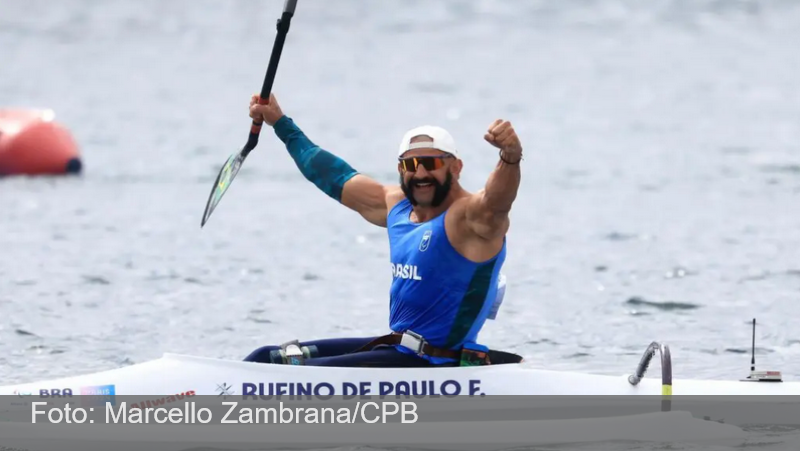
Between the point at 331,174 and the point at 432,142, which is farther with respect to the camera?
the point at 331,174

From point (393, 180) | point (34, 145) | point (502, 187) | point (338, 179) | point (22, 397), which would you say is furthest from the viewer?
point (393, 180)

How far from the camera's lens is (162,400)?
33.6 ft

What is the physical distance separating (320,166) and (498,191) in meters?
2.06

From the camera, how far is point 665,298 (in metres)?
17.8

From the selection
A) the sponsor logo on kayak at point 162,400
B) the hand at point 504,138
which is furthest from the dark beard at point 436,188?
the sponsor logo on kayak at point 162,400

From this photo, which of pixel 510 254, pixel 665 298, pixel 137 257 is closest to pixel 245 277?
pixel 137 257

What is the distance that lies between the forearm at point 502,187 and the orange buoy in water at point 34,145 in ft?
57.0

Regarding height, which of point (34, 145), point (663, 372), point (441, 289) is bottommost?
point (663, 372)

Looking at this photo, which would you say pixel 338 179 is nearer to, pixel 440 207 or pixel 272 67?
pixel 272 67

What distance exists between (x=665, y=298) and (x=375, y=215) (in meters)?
7.13

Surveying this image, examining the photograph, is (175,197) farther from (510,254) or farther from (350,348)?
(350,348)

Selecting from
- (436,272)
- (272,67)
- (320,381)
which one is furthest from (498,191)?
(272,67)

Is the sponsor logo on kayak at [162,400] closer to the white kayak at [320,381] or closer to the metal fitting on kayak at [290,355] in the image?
the white kayak at [320,381]

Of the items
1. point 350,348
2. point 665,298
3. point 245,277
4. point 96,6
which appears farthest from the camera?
point 96,6
